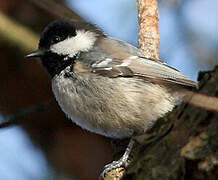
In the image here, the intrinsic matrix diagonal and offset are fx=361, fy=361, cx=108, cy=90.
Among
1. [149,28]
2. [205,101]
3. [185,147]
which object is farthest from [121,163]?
[149,28]

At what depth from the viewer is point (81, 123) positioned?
93.7 inches

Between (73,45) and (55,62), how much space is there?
0.58 feet

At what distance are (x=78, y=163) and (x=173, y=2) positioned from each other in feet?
6.07

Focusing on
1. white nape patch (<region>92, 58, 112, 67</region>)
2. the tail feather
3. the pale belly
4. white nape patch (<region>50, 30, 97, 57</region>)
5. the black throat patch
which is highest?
the tail feather

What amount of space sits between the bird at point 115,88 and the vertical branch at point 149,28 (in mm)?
291

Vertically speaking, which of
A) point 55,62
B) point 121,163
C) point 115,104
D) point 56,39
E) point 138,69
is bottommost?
point 121,163

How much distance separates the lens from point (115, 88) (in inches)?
90.6

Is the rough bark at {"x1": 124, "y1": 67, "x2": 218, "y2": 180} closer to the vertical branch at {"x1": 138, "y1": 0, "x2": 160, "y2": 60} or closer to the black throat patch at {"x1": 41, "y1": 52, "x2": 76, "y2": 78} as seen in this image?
the black throat patch at {"x1": 41, "y1": 52, "x2": 76, "y2": 78}

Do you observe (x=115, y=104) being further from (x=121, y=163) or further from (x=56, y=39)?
(x=56, y=39)

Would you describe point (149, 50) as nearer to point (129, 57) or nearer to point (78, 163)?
point (129, 57)

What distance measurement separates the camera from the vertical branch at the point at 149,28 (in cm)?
272

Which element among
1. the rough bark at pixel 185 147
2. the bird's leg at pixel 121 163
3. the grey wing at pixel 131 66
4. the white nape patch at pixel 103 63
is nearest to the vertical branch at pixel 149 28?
the grey wing at pixel 131 66

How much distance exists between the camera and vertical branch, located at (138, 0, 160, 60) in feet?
8.93

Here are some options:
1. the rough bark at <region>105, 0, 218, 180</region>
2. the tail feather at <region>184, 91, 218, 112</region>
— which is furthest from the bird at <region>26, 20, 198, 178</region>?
the tail feather at <region>184, 91, 218, 112</region>
